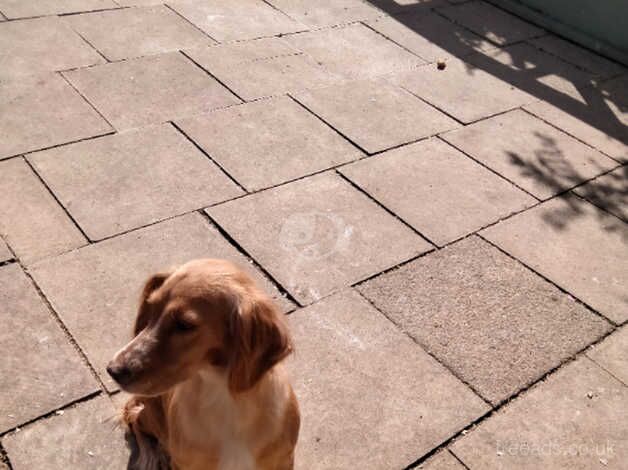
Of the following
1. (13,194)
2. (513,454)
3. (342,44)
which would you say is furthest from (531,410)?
(342,44)

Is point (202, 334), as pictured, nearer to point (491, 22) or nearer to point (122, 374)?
point (122, 374)

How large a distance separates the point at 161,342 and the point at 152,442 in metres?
1.14

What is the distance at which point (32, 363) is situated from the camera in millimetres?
3738

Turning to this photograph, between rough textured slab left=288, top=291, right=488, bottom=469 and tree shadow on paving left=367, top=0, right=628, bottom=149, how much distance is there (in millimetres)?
4141

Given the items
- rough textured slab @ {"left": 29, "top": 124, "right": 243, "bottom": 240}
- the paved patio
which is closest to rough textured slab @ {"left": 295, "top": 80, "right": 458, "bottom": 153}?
the paved patio

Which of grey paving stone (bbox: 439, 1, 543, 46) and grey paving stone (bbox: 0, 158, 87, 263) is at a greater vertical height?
grey paving stone (bbox: 439, 1, 543, 46)

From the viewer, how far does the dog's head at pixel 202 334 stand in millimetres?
2512

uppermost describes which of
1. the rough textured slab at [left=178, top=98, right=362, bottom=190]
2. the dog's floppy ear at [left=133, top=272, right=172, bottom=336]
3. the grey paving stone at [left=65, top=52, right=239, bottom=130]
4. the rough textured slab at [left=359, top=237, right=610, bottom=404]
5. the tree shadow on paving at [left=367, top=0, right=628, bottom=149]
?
the dog's floppy ear at [left=133, top=272, right=172, bottom=336]

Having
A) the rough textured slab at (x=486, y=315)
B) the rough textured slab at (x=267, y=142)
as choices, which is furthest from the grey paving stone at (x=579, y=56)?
the rough textured slab at (x=486, y=315)

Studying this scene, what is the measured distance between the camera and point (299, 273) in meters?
4.61

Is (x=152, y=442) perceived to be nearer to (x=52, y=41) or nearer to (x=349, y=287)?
(x=349, y=287)

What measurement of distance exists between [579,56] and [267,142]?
4.85 m

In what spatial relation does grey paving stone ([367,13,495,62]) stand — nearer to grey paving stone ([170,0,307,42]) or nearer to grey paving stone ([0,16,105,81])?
grey paving stone ([170,0,307,42])

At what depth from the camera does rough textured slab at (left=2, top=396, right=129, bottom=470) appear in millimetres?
3307
